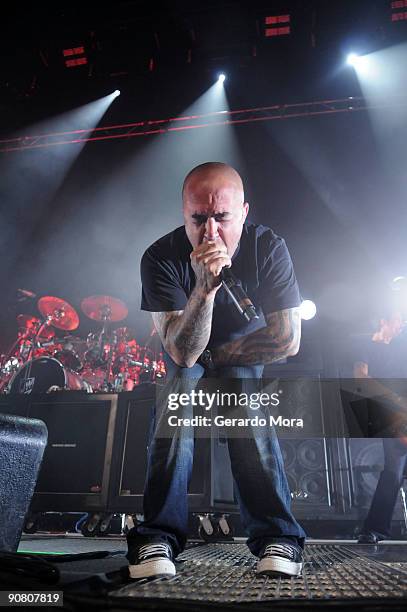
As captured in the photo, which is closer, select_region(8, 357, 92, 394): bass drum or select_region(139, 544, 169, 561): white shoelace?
select_region(139, 544, 169, 561): white shoelace

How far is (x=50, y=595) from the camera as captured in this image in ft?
2.34

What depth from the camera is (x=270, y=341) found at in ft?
5.38

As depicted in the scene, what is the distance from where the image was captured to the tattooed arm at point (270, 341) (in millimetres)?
1616

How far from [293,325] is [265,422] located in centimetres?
40

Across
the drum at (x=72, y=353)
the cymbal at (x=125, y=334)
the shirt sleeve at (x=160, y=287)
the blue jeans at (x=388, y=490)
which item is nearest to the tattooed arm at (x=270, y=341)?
the shirt sleeve at (x=160, y=287)

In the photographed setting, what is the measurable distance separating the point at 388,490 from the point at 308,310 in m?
1.65

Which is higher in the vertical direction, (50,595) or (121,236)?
(121,236)

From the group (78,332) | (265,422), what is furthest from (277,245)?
(78,332)

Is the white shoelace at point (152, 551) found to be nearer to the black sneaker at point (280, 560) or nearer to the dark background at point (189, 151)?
the black sneaker at point (280, 560)

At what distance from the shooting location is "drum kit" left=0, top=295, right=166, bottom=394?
3.79 m

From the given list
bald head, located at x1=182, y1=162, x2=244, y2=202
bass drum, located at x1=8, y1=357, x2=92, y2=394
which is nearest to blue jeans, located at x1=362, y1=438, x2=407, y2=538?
bald head, located at x1=182, y1=162, x2=244, y2=202

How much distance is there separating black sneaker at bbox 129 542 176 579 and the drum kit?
243 centimetres

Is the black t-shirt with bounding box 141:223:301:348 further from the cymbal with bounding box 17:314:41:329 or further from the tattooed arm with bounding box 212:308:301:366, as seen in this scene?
the cymbal with bounding box 17:314:41:329

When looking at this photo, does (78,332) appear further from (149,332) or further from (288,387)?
(288,387)
